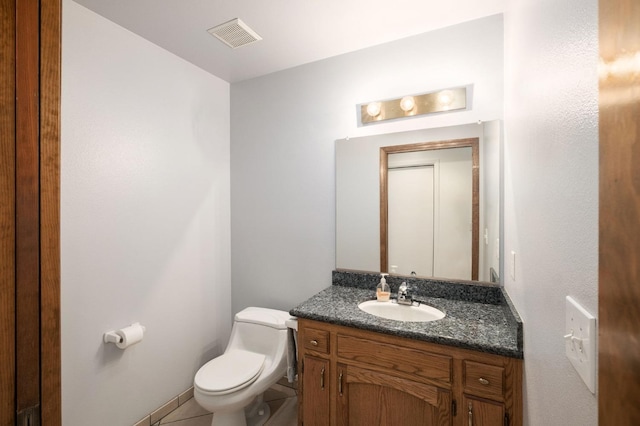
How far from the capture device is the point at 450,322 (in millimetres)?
1426

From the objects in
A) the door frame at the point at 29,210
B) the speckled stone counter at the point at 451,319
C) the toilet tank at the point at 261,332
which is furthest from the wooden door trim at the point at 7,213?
the toilet tank at the point at 261,332

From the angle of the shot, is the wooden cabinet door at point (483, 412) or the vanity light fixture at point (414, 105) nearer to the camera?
the wooden cabinet door at point (483, 412)

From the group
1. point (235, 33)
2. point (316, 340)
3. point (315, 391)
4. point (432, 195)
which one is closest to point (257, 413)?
point (315, 391)

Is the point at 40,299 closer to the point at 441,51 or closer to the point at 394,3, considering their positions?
the point at 394,3

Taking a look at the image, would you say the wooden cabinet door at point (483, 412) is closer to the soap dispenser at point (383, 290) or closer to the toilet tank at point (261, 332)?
the soap dispenser at point (383, 290)

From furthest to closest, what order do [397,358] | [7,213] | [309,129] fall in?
[309,129] → [397,358] → [7,213]

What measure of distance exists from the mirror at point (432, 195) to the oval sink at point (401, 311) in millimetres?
254

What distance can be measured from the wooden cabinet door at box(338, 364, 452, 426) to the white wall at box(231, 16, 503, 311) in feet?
2.56

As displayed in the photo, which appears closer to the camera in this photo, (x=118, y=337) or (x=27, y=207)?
(x=27, y=207)

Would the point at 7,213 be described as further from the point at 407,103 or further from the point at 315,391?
the point at 407,103

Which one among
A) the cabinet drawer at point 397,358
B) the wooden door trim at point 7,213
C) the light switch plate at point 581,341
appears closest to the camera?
the light switch plate at point 581,341

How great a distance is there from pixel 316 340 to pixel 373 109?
152 cm

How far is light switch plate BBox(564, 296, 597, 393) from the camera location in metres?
0.50

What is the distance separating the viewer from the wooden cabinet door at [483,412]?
117cm
